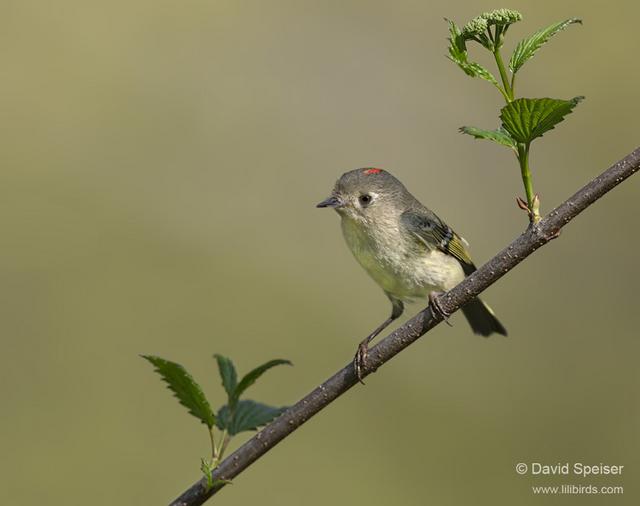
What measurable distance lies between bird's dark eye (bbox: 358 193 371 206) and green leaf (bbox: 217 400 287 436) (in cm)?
110

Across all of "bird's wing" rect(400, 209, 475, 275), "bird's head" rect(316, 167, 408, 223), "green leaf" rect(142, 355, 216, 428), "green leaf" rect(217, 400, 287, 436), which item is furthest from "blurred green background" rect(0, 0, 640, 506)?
"green leaf" rect(142, 355, 216, 428)

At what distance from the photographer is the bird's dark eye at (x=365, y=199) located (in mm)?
2280

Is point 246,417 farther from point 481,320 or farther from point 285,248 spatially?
point 285,248

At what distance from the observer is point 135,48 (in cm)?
639

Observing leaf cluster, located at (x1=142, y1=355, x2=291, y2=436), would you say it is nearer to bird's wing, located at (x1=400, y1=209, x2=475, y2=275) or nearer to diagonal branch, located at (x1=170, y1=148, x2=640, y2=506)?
diagonal branch, located at (x1=170, y1=148, x2=640, y2=506)

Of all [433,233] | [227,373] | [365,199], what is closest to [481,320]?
[433,233]

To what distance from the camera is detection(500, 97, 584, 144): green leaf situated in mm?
968

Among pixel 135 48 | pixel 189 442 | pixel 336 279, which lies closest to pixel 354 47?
pixel 135 48

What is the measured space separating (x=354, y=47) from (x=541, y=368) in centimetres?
310

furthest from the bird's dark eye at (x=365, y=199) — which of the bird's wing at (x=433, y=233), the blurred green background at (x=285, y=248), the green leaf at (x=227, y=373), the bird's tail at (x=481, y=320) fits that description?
the blurred green background at (x=285, y=248)

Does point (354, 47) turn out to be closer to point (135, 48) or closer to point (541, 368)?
point (135, 48)

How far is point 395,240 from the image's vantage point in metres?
2.21

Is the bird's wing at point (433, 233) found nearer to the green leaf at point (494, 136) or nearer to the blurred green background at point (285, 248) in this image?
the green leaf at point (494, 136)

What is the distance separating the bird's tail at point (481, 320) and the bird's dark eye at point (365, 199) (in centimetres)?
44
